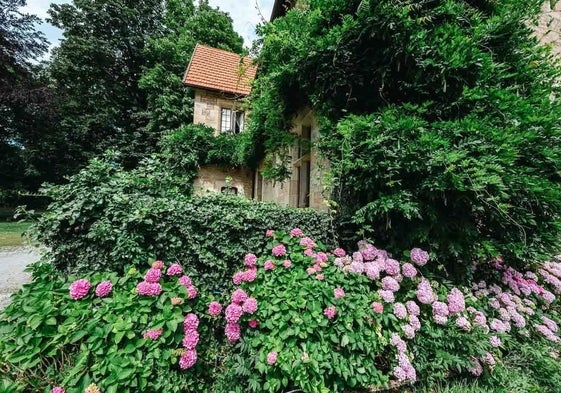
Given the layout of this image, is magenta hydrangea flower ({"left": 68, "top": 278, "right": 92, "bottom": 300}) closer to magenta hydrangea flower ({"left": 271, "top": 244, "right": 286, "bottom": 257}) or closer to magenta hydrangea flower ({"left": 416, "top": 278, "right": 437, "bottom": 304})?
magenta hydrangea flower ({"left": 271, "top": 244, "right": 286, "bottom": 257})

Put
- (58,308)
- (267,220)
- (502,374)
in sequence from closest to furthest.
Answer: (58,308)
(502,374)
(267,220)

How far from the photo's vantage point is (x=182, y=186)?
4.03 m

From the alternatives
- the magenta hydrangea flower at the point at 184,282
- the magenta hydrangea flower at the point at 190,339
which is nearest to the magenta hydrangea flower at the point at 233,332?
the magenta hydrangea flower at the point at 190,339

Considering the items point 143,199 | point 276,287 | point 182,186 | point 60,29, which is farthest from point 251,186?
point 60,29

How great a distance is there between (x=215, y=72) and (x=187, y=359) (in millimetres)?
12001

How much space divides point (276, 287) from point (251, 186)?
9175 mm

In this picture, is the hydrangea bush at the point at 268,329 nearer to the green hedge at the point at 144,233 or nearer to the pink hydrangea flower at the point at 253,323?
the pink hydrangea flower at the point at 253,323

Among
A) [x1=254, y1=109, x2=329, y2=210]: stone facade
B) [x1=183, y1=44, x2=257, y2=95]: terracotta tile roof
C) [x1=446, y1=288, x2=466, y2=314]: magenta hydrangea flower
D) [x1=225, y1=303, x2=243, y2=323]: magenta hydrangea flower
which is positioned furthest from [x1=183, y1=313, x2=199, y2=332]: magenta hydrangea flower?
[x1=183, y1=44, x2=257, y2=95]: terracotta tile roof

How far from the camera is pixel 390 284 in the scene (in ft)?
7.69

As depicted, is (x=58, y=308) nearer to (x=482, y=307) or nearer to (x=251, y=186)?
(x=482, y=307)

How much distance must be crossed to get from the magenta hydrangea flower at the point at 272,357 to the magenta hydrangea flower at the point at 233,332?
0.37 m

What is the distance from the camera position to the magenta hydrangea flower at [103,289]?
2.12 metres

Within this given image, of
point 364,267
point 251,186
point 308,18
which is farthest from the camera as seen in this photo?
point 251,186

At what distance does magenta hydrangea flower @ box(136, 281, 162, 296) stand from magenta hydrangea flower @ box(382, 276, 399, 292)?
205 cm
